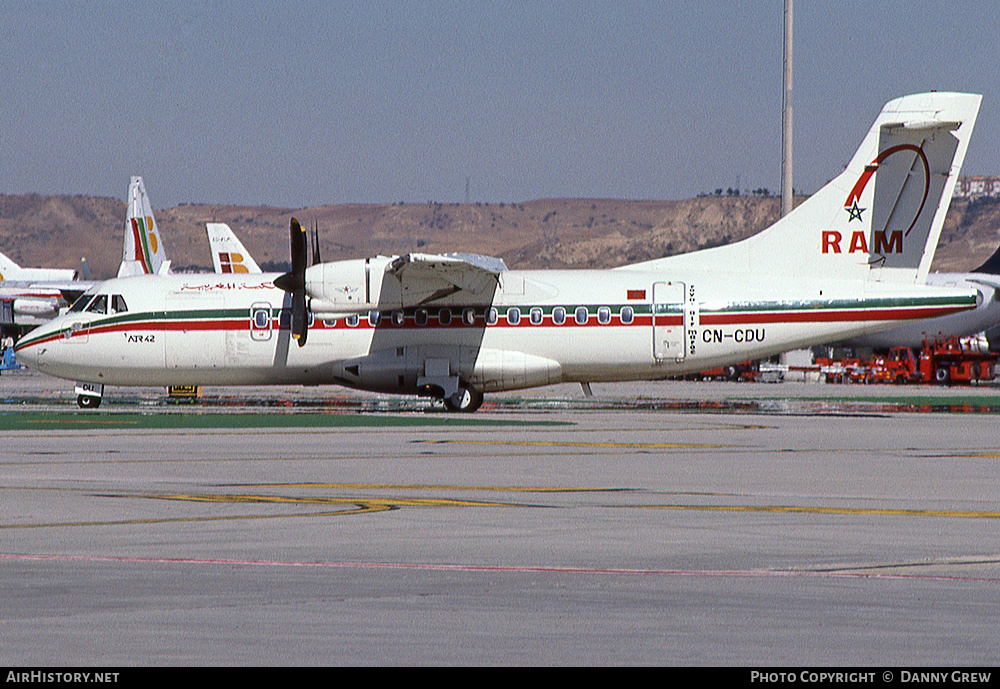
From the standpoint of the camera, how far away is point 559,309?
35344 mm

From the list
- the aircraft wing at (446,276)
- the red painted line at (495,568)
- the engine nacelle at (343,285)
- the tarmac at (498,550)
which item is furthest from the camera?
the engine nacelle at (343,285)

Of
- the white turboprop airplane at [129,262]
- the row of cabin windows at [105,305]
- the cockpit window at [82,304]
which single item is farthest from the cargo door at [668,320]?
the white turboprop airplane at [129,262]

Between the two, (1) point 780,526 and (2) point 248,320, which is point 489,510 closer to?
(1) point 780,526

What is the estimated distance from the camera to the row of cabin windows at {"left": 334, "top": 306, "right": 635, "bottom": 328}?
35.2 metres

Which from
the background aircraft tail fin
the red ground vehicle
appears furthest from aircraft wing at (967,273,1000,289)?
the background aircraft tail fin

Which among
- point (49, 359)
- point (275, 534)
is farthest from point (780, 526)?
point (49, 359)

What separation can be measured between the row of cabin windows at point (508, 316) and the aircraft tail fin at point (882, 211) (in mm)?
3588

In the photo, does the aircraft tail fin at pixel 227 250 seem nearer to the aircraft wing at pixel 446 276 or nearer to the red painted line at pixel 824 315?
the aircraft wing at pixel 446 276

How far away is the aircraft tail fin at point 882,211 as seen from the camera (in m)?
35.2

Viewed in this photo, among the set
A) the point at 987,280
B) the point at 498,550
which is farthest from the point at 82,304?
the point at 987,280

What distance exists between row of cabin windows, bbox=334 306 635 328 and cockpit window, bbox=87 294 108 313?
714 cm

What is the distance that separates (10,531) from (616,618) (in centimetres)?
701
